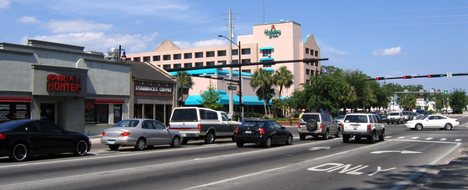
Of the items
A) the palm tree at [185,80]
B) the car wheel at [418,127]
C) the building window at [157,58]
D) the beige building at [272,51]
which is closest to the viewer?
the car wheel at [418,127]

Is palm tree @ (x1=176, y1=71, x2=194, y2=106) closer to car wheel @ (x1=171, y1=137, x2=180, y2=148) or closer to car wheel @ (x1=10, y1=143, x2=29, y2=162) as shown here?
car wheel @ (x1=171, y1=137, x2=180, y2=148)

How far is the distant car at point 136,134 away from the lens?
2219cm

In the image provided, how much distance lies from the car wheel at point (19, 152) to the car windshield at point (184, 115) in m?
10.9

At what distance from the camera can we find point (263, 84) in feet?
244

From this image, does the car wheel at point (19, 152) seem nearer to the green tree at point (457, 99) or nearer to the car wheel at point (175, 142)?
the car wheel at point (175, 142)

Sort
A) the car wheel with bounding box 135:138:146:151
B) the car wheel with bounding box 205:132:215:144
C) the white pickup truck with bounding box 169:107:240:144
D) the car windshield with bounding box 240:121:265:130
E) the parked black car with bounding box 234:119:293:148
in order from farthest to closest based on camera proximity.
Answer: the car wheel with bounding box 205:132:215:144 → the white pickup truck with bounding box 169:107:240:144 → the car windshield with bounding box 240:121:265:130 → the parked black car with bounding box 234:119:293:148 → the car wheel with bounding box 135:138:146:151

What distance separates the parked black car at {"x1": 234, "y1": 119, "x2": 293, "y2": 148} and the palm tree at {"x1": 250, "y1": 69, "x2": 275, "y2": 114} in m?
48.1

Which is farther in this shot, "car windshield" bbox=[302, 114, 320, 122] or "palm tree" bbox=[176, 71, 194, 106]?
"palm tree" bbox=[176, 71, 194, 106]

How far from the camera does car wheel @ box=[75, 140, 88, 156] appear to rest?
63.8 ft

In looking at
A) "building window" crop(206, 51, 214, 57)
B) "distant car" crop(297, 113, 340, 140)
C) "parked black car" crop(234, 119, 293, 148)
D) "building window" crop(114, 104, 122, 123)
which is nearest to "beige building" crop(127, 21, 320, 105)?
"building window" crop(206, 51, 214, 57)

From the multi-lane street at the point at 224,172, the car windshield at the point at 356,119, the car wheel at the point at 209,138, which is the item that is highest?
the car windshield at the point at 356,119

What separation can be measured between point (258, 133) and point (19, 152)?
11.3m

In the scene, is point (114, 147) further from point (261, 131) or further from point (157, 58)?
point (157, 58)

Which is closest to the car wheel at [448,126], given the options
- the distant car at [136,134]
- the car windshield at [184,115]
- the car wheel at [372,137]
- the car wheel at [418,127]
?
the car wheel at [418,127]
